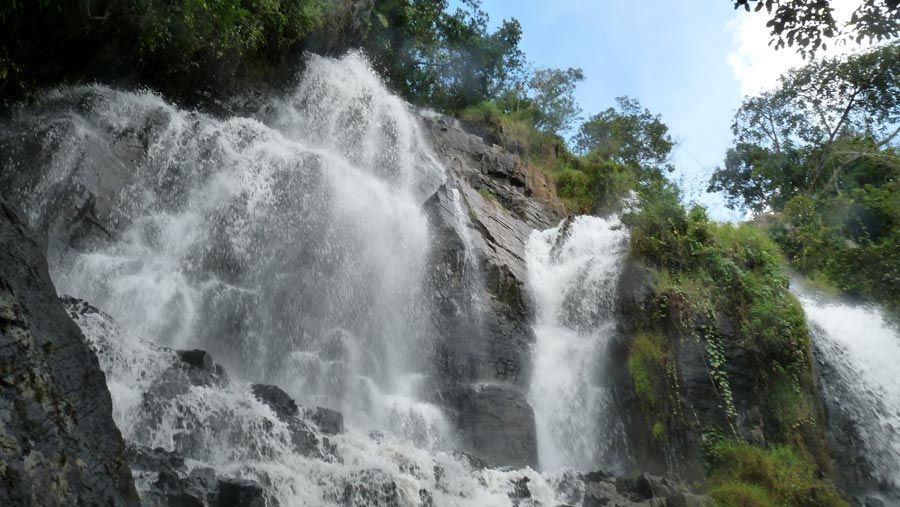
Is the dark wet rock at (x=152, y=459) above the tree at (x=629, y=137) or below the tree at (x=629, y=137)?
below

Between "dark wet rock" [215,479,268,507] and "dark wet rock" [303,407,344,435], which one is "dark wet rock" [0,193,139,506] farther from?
"dark wet rock" [303,407,344,435]

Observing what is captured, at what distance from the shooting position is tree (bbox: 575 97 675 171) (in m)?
24.5

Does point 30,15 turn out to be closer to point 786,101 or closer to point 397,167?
point 397,167

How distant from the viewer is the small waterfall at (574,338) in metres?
11.6

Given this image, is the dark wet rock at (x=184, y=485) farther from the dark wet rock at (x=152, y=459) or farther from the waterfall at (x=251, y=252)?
the waterfall at (x=251, y=252)

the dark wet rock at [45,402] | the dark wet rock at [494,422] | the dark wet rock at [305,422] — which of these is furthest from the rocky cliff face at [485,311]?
the dark wet rock at [45,402]

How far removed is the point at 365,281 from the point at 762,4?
866cm

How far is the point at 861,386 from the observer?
39.2 ft

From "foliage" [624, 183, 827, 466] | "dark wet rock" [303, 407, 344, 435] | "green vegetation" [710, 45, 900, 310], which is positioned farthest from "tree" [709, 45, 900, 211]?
"dark wet rock" [303, 407, 344, 435]

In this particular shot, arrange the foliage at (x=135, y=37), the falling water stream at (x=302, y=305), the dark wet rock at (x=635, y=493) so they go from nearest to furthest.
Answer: the falling water stream at (x=302, y=305), the dark wet rock at (x=635, y=493), the foliage at (x=135, y=37)

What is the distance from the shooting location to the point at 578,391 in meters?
12.3

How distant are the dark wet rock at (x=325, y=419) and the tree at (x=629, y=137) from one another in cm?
1786

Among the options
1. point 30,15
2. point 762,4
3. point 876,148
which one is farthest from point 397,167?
point 876,148

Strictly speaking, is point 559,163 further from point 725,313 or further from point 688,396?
point 688,396
